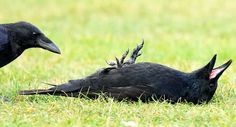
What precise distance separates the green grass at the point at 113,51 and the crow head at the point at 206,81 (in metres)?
0.11

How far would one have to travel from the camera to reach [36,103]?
7.45 meters

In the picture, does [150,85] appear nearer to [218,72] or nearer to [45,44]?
[218,72]

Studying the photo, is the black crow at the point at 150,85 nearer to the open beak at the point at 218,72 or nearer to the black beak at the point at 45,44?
the open beak at the point at 218,72

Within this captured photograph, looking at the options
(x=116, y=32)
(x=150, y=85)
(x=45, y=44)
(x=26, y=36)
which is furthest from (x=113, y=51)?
(x=150, y=85)

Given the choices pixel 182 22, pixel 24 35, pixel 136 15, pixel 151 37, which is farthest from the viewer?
pixel 136 15

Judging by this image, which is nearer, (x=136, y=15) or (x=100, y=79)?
(x=100, y=79)

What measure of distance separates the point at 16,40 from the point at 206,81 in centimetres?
200

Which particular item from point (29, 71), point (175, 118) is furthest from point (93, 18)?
point (175, 118)

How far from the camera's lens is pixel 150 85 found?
7.48 m

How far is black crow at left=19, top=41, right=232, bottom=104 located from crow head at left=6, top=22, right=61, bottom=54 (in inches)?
24.5

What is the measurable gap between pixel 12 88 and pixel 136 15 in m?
9.28

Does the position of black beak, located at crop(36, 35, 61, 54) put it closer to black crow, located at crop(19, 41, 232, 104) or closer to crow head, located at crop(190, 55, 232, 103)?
black crow, located at crop(19, 41, 232, 104)

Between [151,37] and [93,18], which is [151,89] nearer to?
[151,37]

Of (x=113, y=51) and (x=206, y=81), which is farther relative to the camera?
(x=113, y=51)
